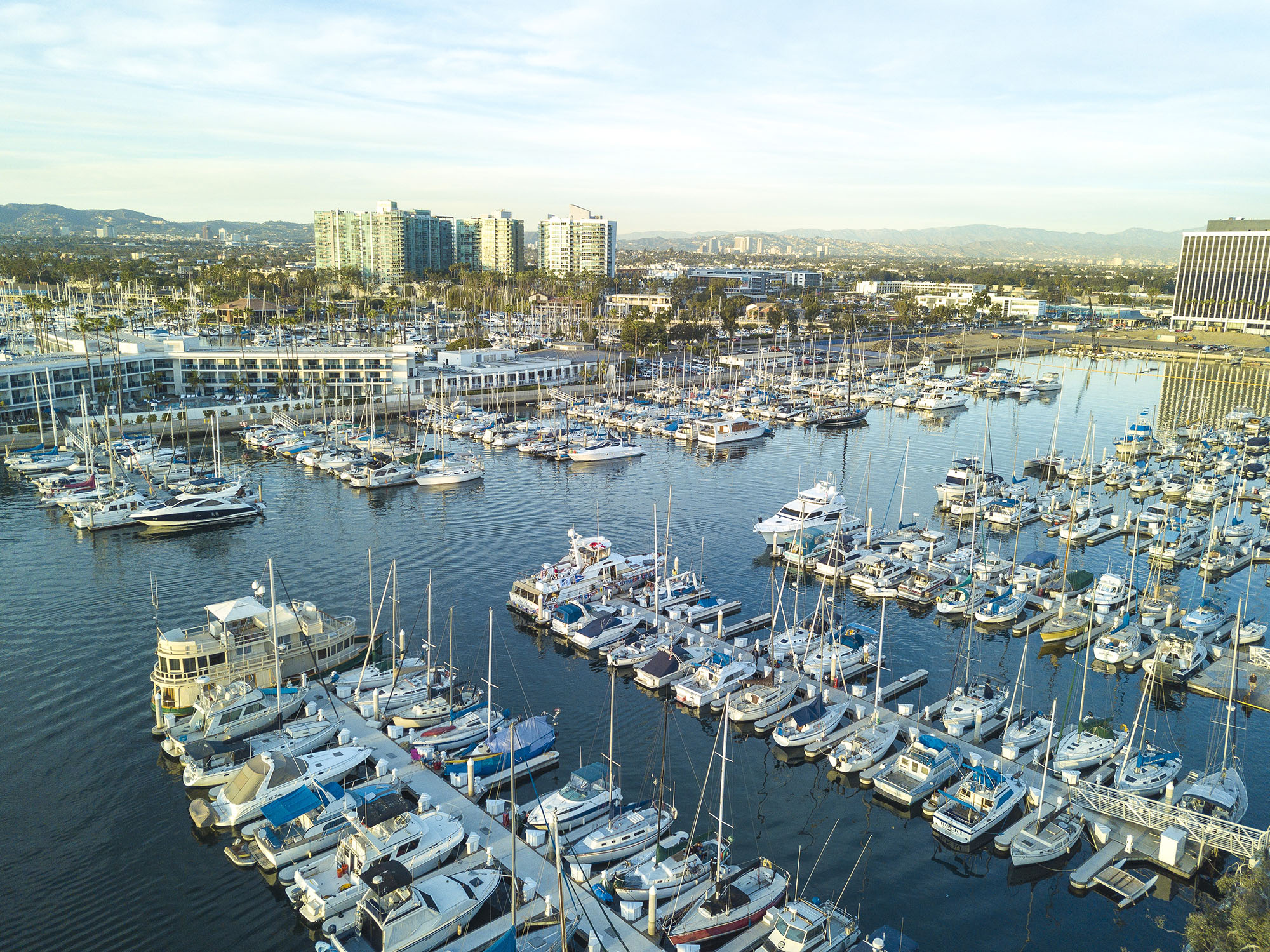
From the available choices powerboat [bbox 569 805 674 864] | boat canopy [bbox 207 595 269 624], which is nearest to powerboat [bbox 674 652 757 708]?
powerboat [bbox 569 805 674 864]

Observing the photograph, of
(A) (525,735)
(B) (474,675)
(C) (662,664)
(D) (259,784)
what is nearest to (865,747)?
(C) (662,664)

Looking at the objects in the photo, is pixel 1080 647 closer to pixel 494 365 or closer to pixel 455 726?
pixel 455 726

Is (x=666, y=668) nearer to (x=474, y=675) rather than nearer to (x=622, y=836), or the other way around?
(x=474, y=675)

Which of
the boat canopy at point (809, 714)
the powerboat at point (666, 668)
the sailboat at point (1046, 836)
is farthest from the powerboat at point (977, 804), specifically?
the powerboat at point (666, 668)

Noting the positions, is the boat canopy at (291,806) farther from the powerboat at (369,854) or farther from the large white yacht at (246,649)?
the large white yacht at (246,649)

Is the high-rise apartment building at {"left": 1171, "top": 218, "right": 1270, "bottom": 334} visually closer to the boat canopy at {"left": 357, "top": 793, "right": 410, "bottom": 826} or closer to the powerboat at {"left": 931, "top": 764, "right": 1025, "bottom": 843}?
the powerboat at {"left": 931, "top": 764, "right": 1025, "bottom": 843}
